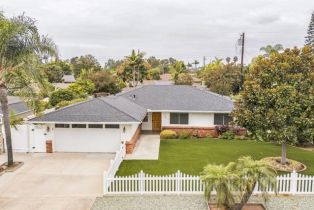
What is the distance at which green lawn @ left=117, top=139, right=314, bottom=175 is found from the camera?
668 inches

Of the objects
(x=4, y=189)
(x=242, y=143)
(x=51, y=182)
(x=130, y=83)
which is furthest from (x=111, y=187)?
(x=130, y=83)

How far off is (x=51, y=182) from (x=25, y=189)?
1.27 m

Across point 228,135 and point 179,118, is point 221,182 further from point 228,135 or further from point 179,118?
point 179,118

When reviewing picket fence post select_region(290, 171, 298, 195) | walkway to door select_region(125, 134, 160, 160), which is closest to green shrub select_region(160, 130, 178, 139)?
walkway to door select_region(125, 134, 160, 160)

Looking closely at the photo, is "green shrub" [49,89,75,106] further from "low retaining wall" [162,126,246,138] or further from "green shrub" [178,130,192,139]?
"green shrub" [178,130,192,139]

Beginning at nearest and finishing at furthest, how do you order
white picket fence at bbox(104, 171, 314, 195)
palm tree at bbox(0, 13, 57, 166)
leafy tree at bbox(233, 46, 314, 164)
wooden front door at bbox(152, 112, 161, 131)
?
white picket fence at bbox(104, 171, 314, 195) → leafy tree at bbox(233, 46, 314, 164) → palm tree at bbox(0, 13, 57, 166) → wooden front door at bbox(152, 112, 161, 131)

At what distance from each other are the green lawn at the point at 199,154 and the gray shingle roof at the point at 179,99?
313 centimetres

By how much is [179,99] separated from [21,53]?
1511 cm

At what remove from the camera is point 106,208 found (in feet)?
39.2

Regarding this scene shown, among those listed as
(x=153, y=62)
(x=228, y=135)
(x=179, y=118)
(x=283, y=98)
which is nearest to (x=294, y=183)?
(x=283, y=98)

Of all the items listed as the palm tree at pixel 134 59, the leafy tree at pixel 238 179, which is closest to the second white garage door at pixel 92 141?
the leafy tree at pixel 238 179

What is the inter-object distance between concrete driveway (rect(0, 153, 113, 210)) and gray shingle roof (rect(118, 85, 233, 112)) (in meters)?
8.85

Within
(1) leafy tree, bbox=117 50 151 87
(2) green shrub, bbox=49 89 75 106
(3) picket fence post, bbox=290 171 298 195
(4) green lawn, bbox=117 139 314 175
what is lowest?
(4) green lawn, bbox=117 139 314 175

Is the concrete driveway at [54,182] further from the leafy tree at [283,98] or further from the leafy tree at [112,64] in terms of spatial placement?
the leafy tree at [112,64]
